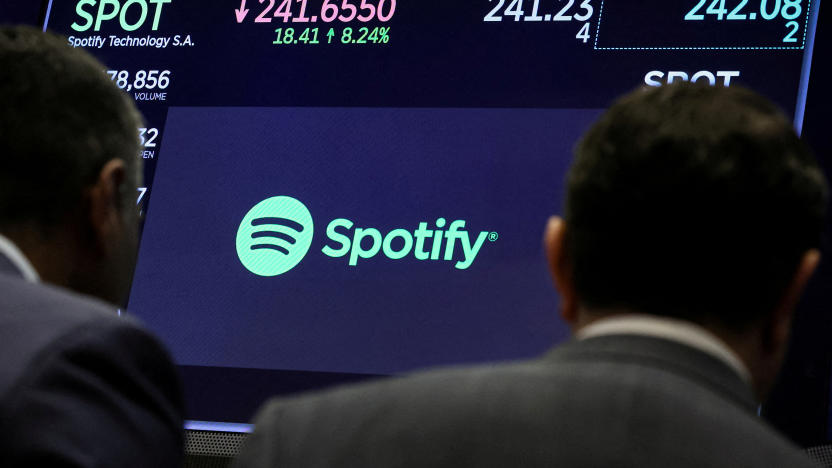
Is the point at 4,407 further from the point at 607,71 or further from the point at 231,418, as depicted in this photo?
the point at 607,71

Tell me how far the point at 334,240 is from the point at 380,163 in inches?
7.6

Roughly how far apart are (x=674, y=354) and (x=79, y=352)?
521 millimetres

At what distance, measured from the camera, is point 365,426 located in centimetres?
81

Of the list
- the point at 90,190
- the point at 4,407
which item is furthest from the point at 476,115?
the point at 4,407

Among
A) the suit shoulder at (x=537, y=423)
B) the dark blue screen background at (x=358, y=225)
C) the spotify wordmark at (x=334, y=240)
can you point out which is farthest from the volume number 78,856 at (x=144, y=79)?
the suit shoulder at (x=537, y=423)

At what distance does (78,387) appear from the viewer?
95cm

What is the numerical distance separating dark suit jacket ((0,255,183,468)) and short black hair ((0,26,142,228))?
0.50ft

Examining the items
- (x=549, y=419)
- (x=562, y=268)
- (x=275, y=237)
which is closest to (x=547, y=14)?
(x=275, y=237)

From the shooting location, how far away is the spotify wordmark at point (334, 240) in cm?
221

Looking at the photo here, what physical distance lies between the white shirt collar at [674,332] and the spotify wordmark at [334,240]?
1288 mm

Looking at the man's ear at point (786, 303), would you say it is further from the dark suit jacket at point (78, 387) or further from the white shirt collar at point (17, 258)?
the white shirt collar at point (17, 258)

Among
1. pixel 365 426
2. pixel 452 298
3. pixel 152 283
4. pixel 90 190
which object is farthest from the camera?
pixel 152 283

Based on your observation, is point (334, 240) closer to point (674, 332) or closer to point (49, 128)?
point (49, 128)

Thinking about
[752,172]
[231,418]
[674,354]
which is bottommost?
[231,418]
